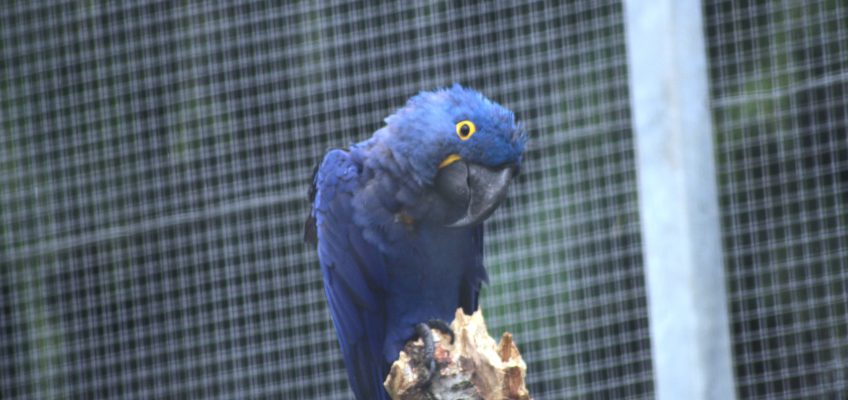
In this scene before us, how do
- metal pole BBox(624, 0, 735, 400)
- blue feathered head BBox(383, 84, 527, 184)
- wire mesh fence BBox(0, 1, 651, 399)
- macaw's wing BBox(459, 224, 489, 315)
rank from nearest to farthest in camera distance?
1. metal pole BBox(624, 0, 735, 400)
2. blue feathered head BBox(383, 84, 527, 184)
3. macaw's wing BBox(459, 224, 489, 315)
4. wire mesh fence BBox(0, 1, 651, 399)

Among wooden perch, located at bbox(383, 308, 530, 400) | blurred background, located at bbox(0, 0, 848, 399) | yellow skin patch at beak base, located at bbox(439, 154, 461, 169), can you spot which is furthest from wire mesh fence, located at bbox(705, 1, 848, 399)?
wooden perch, located at bbox(383, 308, 530, 400)

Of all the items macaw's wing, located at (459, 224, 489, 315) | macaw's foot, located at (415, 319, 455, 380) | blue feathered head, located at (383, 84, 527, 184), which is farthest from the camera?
macaw's wing, located at (459, 224, 489, 315)

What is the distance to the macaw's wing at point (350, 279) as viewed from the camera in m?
2.53

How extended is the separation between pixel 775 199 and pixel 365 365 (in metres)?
1.03

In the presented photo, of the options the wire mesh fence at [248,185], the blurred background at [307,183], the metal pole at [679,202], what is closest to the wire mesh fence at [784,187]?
the blurred background at [307,183]

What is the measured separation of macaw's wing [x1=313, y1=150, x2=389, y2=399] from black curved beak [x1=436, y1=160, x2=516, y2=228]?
0.76 feet

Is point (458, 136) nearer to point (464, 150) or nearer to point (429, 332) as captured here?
point (464, 150)

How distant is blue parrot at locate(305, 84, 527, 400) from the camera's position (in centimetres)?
237

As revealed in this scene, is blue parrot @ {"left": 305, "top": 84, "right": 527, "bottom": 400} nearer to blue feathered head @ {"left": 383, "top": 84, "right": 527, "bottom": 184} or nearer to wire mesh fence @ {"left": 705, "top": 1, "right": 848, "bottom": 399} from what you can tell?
blue feathered head @ {"left": 383, "top": 84, "right": 527, "bottom": 184}

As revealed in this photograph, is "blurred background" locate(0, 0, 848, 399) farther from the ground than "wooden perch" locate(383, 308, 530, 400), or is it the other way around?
"blurred background" locate(0, 0, 848, 399)

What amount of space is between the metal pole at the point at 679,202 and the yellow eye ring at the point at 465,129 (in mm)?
320

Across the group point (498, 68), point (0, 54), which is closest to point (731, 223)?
point (498, 68)

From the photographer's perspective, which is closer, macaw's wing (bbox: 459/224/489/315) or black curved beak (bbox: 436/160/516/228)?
black curved beak (bbox: 436/160/516/228)

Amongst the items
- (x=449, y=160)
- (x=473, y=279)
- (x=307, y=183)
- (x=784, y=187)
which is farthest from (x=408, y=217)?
(x=784, y=187)
